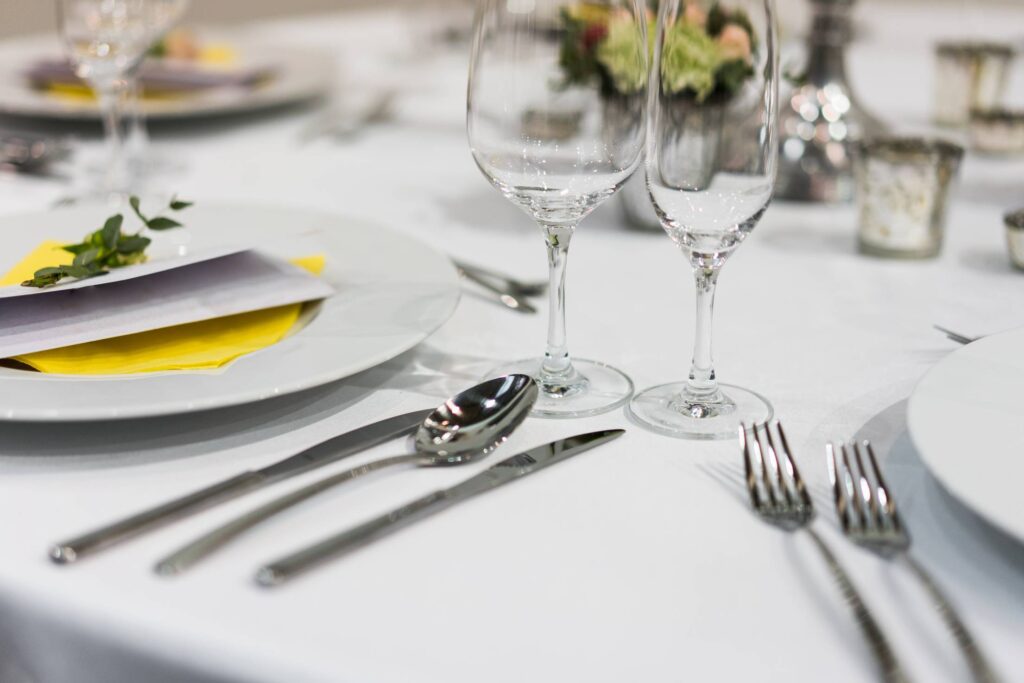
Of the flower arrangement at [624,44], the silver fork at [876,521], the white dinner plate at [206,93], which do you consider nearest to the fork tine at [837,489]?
the silver fork at [876,521]

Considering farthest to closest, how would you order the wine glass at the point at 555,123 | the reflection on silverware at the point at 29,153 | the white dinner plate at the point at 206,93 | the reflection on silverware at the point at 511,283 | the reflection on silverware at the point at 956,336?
the white dinner plate at the point at 206,93
the reflection on silverware at the point at 29,153
the reflection on silverware at the point at 511,283
the reflection on silverware at the point at 956,336
the wine glass at the point at 555,123

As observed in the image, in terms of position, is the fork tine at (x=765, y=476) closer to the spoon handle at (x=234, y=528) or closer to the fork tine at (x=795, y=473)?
the fork tine at (x=795, y=473)

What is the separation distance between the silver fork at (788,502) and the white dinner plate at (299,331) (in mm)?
231

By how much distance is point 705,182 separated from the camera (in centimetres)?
65

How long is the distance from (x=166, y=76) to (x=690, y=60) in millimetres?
1020

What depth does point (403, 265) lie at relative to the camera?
2.80 feet

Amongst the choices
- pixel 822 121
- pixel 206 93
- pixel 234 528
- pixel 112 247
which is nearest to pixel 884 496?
pixel 234 528

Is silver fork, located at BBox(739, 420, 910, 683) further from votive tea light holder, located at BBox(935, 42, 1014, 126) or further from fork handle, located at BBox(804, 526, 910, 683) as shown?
votive tea light holder, located at BBox(935, 42, 1014, 126)

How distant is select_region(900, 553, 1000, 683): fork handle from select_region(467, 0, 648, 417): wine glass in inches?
9.7

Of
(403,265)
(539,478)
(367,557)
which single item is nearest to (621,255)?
(403,265)

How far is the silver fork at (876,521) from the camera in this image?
46 cm

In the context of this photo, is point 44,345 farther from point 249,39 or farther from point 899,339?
point 249,39

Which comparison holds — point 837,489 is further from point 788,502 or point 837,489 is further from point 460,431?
point 460,431

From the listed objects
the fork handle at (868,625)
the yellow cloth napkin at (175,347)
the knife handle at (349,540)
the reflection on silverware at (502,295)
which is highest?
the yellow cloth napkin at (175,347)
